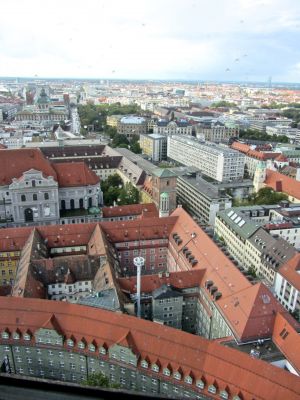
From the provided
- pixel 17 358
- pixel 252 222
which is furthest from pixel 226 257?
pixel 17 358

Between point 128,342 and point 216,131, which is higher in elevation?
point 216,131

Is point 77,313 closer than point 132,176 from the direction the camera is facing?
Yes

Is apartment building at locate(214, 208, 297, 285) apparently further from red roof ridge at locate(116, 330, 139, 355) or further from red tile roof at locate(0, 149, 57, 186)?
red tile roof at locate(0, 149, 57, 186)

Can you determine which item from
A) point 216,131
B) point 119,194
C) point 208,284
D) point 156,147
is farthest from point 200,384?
point 216,131

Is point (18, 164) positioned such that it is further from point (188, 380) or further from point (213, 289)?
point (188, 380)

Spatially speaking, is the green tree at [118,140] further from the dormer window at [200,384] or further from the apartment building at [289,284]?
the dormer window at [200,384]

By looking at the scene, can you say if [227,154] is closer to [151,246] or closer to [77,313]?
[151,246]
